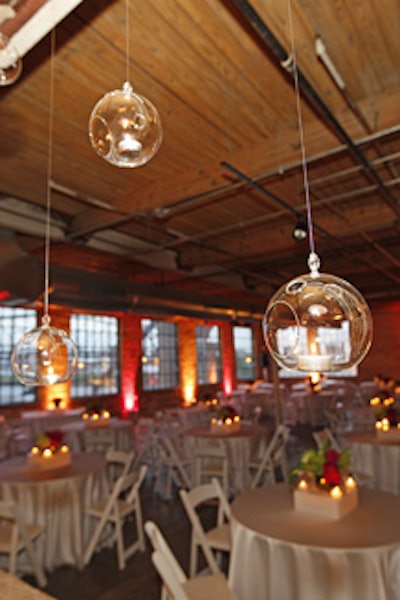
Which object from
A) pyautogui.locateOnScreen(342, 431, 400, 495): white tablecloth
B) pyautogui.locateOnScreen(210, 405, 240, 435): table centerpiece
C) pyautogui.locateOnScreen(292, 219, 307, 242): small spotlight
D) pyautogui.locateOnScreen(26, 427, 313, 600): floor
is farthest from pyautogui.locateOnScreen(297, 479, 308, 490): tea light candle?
pyautogui.locateOnScreen(210, 405, 240, 435): table centerpiece

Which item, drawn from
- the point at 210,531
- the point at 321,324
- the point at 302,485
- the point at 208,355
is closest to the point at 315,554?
the point at 302,485

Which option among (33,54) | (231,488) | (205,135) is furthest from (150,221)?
(231,488)

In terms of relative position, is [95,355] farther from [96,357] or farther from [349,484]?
[349,484]

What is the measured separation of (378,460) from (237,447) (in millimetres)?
1664

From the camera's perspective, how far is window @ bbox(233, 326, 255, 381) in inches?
601

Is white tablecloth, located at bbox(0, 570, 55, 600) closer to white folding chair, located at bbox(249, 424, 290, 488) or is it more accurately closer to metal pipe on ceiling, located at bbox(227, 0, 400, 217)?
metal pipe on ceiling, located at bbox(227, 0, 400, 217)

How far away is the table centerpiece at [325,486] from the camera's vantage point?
2.55m

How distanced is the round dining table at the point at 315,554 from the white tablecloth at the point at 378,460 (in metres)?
2.16

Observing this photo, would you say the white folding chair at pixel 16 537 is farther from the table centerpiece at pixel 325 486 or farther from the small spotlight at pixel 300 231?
the small spotlight at pixel 300 231

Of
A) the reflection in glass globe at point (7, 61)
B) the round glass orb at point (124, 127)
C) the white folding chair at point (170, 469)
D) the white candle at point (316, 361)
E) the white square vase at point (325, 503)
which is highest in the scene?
the reflection in glass globe at point (7, 61)

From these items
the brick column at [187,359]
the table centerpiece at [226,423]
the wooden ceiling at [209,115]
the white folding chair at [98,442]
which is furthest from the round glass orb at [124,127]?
the brick column at [187,359]

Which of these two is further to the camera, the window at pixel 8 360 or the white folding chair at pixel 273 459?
the window at pixel 8 360

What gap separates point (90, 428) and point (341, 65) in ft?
19.6

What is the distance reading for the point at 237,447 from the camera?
5375 millimetres
